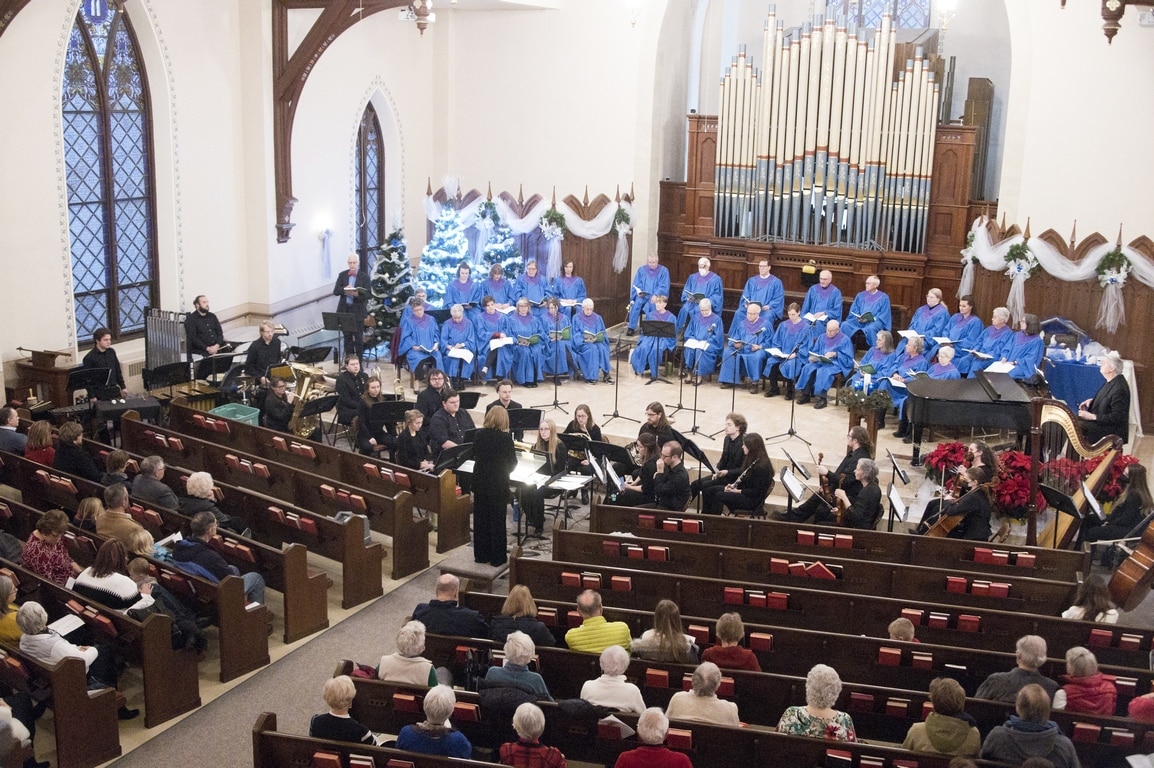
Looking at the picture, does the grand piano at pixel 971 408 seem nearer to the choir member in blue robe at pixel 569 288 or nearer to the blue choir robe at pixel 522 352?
the blue choir robe at pixel 522 352

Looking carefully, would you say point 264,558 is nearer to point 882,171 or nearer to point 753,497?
point 753,497

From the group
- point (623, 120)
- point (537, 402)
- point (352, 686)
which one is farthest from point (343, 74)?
point (352, 686)

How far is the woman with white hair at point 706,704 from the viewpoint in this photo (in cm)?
620

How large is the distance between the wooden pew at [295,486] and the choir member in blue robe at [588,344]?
18.9 feet

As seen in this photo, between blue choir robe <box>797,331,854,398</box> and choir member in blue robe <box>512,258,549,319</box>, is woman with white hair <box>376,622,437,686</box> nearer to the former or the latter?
blue choir robe <box>797,331,854,398</box>

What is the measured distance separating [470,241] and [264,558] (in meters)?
9.67

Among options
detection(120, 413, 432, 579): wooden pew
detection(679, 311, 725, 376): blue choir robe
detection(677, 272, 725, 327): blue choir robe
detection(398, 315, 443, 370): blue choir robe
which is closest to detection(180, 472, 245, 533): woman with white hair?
detection(120, 413, 432, 579): wooden pew

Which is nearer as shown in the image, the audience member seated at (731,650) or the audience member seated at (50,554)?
the audience member seated at (731,650)

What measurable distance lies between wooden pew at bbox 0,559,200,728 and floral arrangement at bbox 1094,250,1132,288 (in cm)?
1128

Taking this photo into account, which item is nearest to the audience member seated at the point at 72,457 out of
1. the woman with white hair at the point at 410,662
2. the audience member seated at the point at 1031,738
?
the woman with white hair at the point at 410,662

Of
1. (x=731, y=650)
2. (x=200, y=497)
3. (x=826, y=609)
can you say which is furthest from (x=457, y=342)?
(x=731, y=650)

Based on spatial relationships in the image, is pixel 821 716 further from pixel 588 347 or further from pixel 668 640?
pixel 588 347

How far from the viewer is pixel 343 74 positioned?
17.3 m

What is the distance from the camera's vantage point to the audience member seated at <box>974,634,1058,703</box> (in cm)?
651
